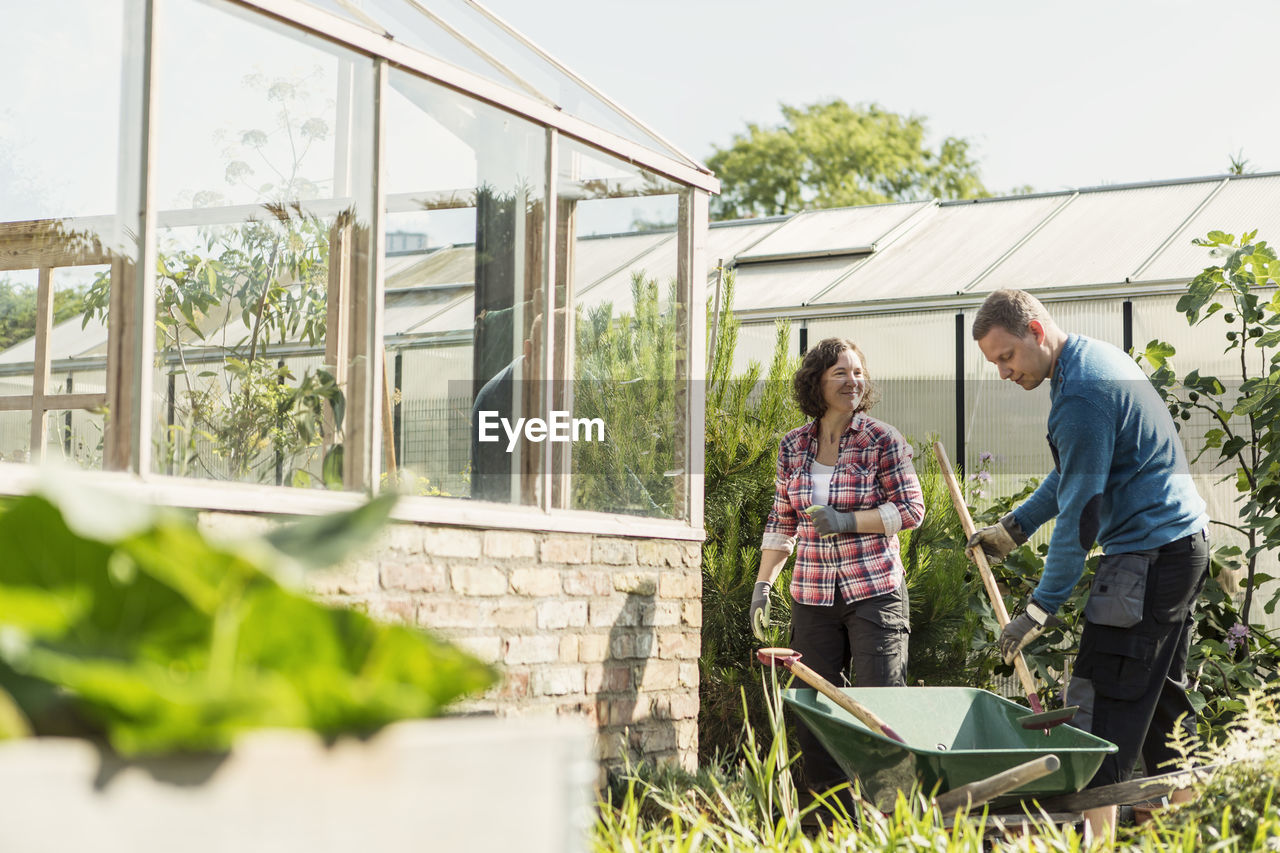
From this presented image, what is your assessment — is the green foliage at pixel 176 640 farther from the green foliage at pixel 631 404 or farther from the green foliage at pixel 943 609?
the green foliage at pixel 943 609

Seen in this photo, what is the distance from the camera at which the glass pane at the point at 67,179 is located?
3049mm

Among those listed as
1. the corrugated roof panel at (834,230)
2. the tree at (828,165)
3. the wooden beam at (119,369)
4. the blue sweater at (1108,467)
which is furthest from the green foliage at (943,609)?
the tree at (828,165)

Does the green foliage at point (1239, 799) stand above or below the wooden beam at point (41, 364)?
below

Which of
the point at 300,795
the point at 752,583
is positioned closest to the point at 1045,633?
the point at 752,583

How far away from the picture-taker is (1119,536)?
3.60 m

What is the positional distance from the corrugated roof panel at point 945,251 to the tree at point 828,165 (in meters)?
16.4

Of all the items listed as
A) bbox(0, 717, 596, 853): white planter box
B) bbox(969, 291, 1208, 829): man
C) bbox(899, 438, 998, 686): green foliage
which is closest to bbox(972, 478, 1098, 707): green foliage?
bbox(899, 438, 998, 686): green foliage

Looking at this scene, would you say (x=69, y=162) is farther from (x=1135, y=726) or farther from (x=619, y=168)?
(x=1135, y=726)

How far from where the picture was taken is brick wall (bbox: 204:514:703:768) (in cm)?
Result: 354

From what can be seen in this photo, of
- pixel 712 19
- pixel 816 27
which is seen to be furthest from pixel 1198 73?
pixel 712 19

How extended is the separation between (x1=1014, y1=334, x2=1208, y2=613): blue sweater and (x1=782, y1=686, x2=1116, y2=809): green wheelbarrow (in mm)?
418

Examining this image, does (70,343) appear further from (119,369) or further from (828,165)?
(828,165)

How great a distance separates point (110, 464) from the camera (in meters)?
3.00

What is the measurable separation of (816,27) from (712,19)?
225 centimetres
